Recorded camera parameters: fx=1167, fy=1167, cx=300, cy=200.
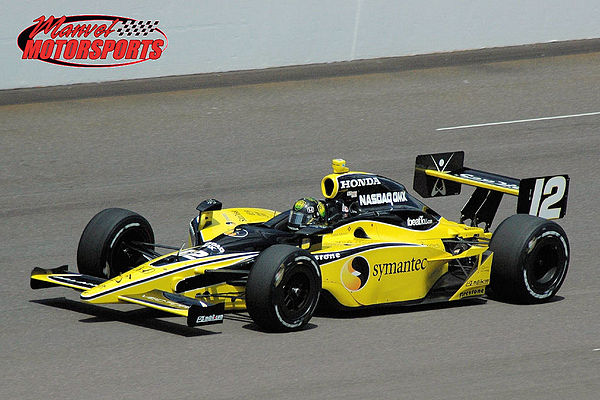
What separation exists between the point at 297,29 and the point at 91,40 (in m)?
3.51

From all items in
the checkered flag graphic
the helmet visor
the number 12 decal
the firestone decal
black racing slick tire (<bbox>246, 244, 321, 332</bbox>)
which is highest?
the checkered flag graphic

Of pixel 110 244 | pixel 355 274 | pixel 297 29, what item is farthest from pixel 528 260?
pixel 297 29

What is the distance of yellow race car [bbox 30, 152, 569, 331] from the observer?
8.65 meters

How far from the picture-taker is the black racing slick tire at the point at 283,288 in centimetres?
841

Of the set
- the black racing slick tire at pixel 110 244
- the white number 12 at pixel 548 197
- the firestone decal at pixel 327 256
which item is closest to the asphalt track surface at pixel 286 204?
the black racing slick tire at pixel 110 244

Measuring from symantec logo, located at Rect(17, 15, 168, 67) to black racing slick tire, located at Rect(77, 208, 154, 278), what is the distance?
8.81 m

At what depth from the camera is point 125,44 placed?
18.5 meters

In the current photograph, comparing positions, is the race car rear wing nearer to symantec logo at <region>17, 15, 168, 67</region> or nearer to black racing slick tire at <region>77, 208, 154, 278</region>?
black racing slick tire at <region>77, 208, 154, 278</region>

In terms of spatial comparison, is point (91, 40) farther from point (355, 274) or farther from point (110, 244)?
point (355, 274)

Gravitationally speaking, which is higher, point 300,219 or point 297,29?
point 297,29

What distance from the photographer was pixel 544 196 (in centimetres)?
1007

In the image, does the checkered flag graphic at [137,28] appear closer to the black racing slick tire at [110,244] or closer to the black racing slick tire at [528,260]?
the black racing slick tire at [110,244]

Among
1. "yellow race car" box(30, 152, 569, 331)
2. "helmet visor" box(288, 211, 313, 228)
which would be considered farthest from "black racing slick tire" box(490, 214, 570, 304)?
"helmet visor" box(288, 211, 313, 228)

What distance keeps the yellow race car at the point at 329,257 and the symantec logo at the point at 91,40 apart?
8.75 meters
